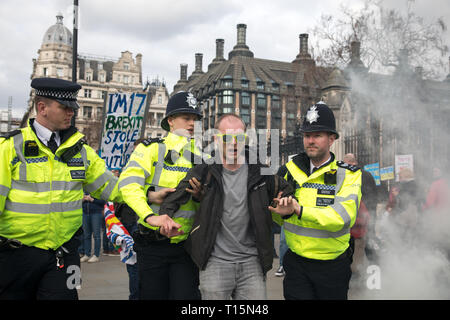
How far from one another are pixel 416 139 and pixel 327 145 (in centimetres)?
966

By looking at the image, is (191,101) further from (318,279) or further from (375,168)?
(375,168)

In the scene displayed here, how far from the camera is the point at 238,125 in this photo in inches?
123

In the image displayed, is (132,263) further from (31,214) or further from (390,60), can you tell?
(390,60)

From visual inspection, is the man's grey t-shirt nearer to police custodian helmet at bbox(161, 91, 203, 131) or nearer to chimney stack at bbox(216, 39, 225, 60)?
police custodian helmet at bbox(161, 91, 203, 131)

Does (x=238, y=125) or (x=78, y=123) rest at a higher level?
(x=78, y=123)

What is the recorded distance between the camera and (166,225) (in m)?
2.89

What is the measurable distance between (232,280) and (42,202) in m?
1.38

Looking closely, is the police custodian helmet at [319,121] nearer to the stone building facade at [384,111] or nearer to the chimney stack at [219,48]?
the stone building facade at [384,111]

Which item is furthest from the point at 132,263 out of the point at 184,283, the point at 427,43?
the point at 427,43

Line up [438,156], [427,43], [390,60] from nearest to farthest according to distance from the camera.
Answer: [438,156] < [427,43] < [390,60]

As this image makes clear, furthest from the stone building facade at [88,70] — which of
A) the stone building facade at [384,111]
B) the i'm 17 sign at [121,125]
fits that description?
the i'm 17 sign at [121,125]

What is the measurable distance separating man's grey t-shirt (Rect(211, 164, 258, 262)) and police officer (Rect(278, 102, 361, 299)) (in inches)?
14.9

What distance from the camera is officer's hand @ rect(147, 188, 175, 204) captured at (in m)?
3.18

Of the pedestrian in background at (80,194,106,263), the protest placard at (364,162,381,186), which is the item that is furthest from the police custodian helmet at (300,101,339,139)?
the protest placard at (364,162,381,186)
